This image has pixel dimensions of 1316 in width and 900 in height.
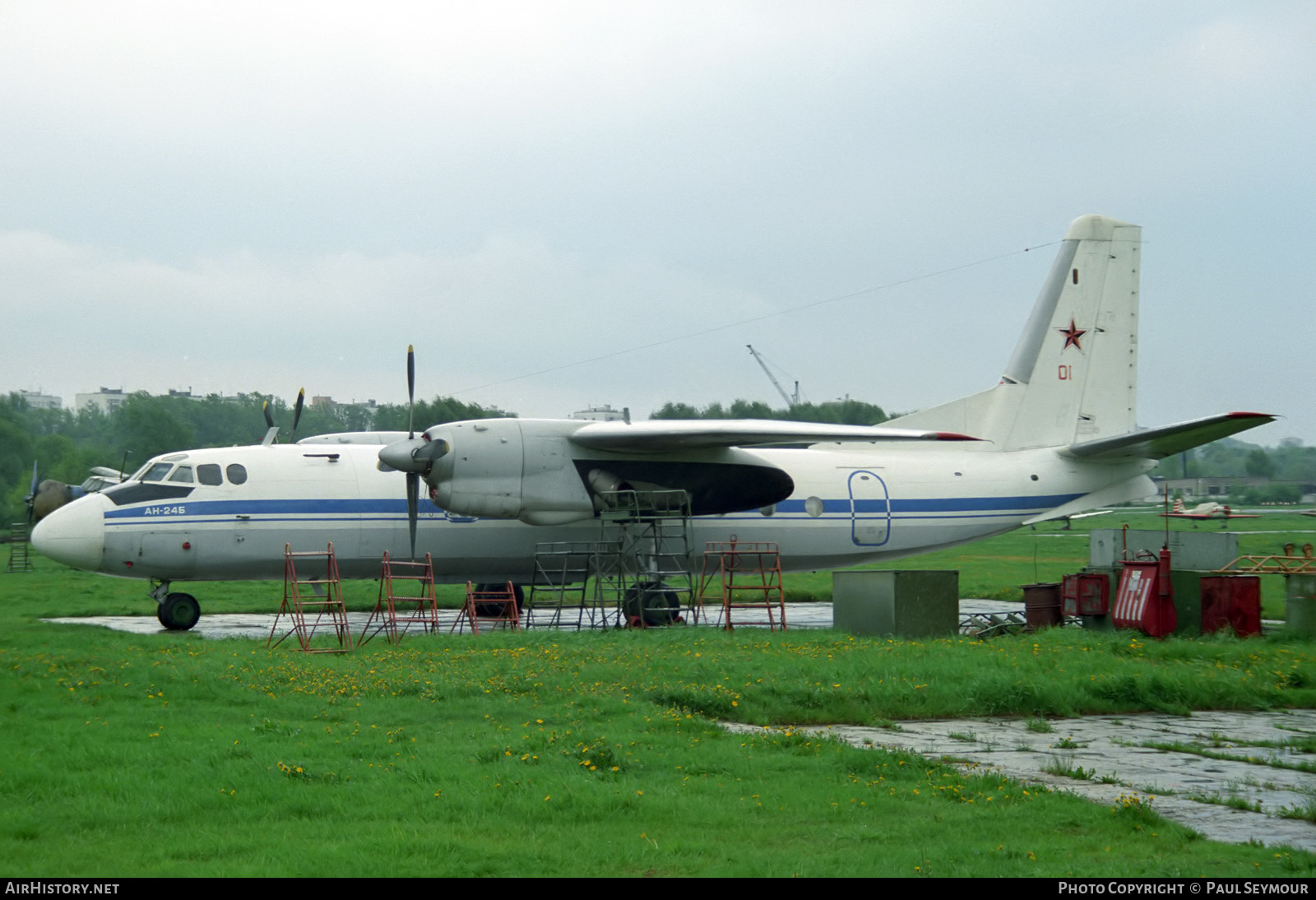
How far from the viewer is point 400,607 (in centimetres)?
2895

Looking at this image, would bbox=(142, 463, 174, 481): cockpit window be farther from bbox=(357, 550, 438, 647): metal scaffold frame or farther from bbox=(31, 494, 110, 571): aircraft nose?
bbox=(357, 550, 438, 647): metal scaffold frame

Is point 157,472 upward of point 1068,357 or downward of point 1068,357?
downward

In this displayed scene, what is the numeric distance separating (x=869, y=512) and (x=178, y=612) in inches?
551

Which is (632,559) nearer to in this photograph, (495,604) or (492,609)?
(495,604)

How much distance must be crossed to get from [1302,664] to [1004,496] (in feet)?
37.4

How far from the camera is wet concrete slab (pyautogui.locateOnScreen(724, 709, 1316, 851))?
7.94 m

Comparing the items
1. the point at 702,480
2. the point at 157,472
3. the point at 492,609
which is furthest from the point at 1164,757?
the point at 157,472

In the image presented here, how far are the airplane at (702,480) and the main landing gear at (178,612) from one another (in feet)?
0.18

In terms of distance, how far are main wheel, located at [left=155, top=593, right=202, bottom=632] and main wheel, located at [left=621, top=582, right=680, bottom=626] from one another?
8017mm

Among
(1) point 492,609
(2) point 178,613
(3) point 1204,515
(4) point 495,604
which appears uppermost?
(3) point 1204,515

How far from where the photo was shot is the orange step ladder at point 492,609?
22.5m

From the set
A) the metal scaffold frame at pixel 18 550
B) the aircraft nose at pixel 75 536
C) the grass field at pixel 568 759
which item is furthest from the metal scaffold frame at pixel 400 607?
the metal scaffold frame at pixel 18 550
